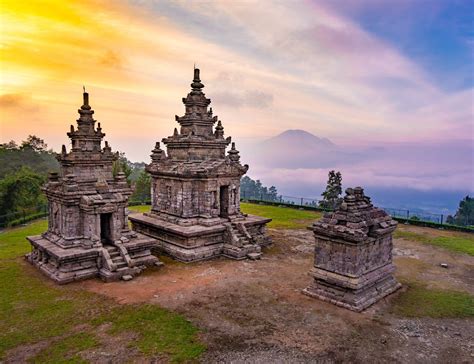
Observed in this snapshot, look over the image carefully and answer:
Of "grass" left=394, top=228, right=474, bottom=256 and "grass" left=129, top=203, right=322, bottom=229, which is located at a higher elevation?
"grass" left=129, top=203, right=322, bottom=229

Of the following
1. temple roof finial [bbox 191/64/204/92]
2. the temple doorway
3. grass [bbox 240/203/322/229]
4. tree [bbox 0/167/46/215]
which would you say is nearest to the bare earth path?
the temple doorway

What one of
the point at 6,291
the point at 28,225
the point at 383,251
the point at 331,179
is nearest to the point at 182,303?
the point at 6,291

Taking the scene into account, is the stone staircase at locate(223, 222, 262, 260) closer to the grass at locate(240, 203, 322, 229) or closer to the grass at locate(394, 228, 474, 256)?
the grass at locate(240, 203, 322, 229)

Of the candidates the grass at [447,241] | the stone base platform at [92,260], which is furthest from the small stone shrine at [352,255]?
the grass at [447,241]

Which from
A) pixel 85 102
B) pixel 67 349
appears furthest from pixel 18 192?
pixel 67 349

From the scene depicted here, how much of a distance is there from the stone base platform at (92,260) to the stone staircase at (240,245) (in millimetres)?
4131

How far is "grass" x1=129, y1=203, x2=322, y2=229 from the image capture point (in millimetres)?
30134

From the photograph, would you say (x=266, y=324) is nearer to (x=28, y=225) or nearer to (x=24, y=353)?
(x=24, y=353)

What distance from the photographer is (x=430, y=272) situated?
60.6 ft

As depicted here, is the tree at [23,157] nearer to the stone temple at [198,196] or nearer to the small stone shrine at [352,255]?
the stone temple at [198,196]

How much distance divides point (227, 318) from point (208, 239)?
8133 mm

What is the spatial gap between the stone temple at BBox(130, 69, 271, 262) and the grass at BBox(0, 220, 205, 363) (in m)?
6.24

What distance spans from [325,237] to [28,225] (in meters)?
24.8

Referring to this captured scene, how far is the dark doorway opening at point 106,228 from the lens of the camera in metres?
18.6
